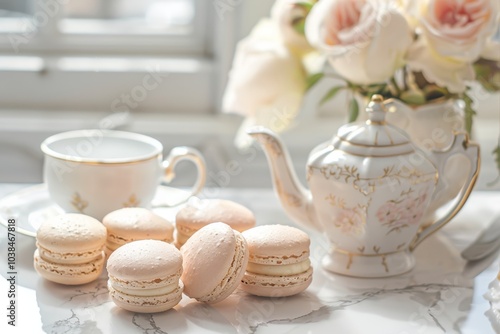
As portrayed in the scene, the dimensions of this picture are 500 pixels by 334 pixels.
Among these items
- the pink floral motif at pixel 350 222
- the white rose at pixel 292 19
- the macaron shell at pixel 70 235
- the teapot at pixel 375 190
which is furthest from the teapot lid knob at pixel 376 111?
the macaron shell at pixel 70 235

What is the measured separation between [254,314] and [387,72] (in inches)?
13.9

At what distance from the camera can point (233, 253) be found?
0.76 meters

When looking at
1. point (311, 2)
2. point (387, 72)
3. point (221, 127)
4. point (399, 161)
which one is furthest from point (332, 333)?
point (221, 127)

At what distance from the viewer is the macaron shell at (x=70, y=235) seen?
2.60 feet

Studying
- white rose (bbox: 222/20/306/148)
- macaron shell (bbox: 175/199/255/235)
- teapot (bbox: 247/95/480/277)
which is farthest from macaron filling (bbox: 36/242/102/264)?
white rose (bbox: 222/20/306/148)

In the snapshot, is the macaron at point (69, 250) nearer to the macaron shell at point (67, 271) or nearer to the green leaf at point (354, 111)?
the macaron shell at point (67, 271)

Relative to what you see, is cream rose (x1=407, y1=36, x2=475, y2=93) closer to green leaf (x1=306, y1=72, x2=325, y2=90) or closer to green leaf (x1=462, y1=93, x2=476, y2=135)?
green leaf (x1=462, y1=93, x2=476, y2=135)

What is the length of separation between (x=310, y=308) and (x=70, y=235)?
250mm

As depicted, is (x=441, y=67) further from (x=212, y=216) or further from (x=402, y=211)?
(x=212, y=216)

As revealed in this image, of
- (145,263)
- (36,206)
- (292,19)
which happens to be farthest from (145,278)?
(292,19)

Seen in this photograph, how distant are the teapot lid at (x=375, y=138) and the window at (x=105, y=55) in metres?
0.63

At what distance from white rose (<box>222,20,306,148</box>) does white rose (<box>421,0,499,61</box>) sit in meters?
0.19

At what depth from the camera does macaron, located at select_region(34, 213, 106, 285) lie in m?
0.79

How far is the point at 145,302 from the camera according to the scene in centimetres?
75
